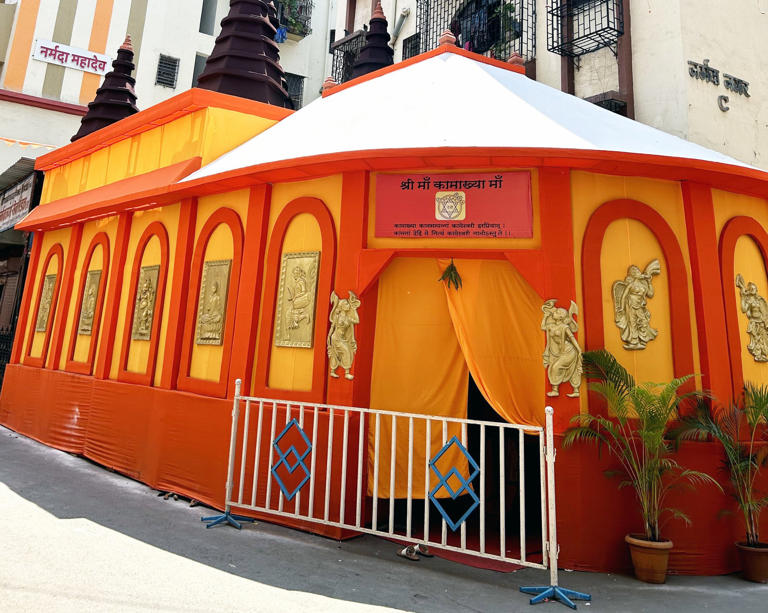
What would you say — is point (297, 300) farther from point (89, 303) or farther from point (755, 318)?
point (89, 303)

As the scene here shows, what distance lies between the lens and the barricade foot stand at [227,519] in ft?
18.9

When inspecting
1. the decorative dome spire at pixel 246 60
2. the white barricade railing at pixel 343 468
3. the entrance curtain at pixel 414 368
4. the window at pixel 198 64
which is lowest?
the white barricade railing at pixel 343 468

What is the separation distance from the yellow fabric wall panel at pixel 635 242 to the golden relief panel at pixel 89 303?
27.4 feet

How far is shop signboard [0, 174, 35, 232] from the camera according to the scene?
13.3 m

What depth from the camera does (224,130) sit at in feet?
27.1

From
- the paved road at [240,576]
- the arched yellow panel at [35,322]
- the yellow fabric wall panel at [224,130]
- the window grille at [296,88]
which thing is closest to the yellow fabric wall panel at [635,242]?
the paved road at [240,576]

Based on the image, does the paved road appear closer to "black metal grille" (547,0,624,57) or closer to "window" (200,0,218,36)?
"black metal grille" (547,0,624,57)

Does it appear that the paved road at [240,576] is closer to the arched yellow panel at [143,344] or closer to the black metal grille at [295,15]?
the arched yellow panel at [143,344]

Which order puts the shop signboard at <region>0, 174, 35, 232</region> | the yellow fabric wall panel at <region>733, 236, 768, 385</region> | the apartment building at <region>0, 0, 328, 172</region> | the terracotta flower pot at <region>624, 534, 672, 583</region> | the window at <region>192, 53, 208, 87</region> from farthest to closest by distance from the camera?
1. the window at <region>192, 53, 208, 87</region>
2. the apartment building at <region>0, 0, 328, 172</region>
3. the shop signboard at <region>0, 174, 35, 232</region>
4. the yellow fabric wall panel at <region>733, 236, 768, 385</region>
5. the terracotta flower pot at <region>624, 534, 672, 583</region>

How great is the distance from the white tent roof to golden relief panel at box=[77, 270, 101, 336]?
376 centimetres

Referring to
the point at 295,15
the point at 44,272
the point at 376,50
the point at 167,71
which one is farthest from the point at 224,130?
the point at 295,15

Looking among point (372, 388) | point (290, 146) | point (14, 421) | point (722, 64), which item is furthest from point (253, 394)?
point (722, 64)

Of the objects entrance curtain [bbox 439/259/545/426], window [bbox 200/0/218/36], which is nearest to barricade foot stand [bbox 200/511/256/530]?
entrance curtain [bbox 439/259/545/426]

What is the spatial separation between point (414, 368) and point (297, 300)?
1.61 m
